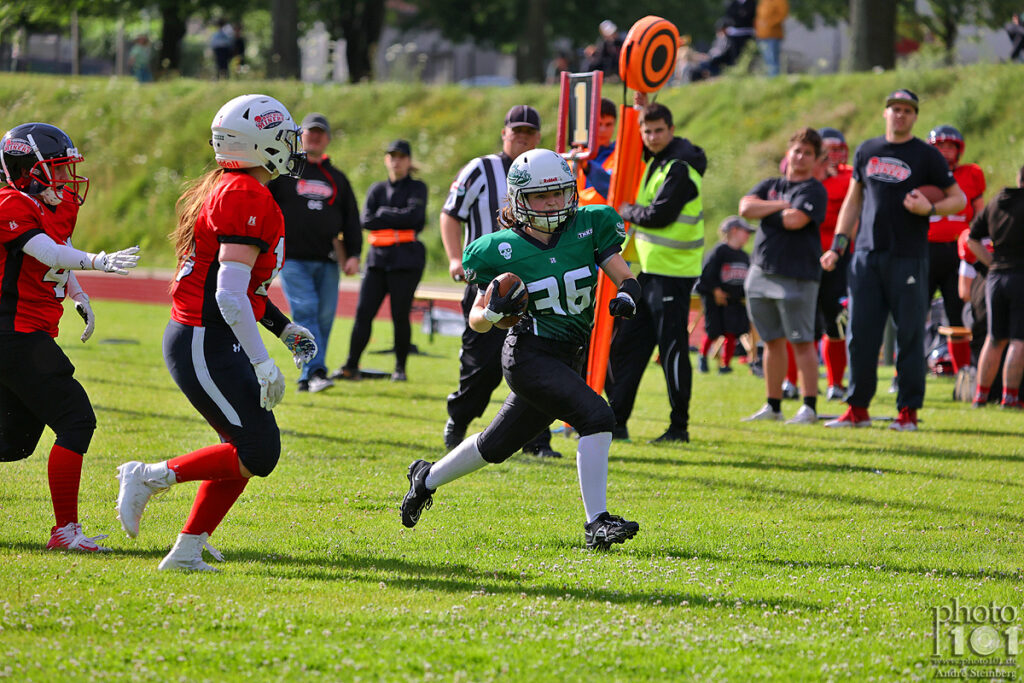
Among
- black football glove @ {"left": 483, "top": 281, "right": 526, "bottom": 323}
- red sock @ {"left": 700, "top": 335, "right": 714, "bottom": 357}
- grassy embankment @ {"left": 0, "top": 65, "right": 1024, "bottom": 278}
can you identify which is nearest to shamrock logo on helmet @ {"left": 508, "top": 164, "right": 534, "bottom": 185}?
black football glove @ {"left": 483, "top": 281, "right": 526, "bottom": 323}

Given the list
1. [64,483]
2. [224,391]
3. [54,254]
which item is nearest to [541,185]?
[224,391]

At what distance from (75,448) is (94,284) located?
69.7ft

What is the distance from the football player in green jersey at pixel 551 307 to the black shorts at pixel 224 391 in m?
1.11

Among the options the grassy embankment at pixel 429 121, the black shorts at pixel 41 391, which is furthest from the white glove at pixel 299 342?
the grassy embankment at pixel 429 121

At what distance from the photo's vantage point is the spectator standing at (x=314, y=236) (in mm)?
11570

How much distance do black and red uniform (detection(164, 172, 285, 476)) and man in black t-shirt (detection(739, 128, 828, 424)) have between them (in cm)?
576

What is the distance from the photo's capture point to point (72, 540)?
18.7ft

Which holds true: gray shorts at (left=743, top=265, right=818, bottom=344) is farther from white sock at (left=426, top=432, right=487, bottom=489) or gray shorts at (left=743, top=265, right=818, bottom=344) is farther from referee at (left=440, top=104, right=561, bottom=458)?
white sock at (left=426, top=432, right=487, bottom=489)

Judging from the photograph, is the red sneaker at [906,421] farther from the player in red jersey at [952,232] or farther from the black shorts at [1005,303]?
the player in red jersey at [952,232]

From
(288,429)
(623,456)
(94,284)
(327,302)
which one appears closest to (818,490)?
(623,456)

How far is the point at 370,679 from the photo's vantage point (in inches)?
158

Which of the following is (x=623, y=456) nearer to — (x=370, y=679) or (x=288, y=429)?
(x=288, y=429)

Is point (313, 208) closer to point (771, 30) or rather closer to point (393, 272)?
point (393, 272)

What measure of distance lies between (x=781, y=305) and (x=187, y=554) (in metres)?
6.22
